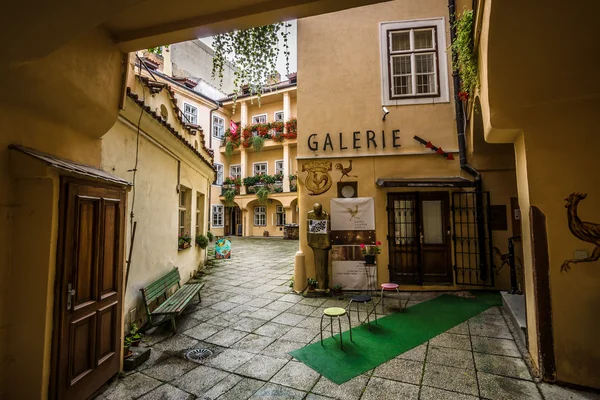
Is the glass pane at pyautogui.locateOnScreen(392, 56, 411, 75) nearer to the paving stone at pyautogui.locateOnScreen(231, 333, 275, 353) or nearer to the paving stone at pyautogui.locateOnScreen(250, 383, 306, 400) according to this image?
the paving stone at pyautogui.locateOnScreen(231, 333, 275, 353)

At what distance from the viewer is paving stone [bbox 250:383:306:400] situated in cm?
297

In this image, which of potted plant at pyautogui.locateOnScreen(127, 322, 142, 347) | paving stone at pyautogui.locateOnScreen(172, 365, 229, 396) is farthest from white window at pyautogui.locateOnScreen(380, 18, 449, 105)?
potted plant at pyautogui.locateOnScreen(127, 322, 142, 347)

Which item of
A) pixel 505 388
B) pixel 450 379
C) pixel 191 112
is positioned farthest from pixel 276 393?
pixel 191 112

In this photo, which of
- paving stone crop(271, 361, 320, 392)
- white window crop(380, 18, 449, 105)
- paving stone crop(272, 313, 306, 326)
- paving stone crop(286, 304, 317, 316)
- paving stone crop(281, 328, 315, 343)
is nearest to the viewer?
A: paving stone crop(271, 361, 320, 392)

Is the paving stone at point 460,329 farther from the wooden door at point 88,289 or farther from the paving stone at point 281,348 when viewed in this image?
the wooden door at point 88,289

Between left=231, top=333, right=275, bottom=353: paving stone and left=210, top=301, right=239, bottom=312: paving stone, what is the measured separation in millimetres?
1447

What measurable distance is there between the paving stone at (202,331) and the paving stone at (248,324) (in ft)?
0.96

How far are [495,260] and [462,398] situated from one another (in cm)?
483

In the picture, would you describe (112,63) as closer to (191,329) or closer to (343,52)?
(191,329)

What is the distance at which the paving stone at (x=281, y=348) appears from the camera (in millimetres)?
3883

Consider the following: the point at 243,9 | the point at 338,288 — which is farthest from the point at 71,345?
the point at 338,288

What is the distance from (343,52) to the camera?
7559 millimetres

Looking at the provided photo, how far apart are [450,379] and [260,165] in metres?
20.9

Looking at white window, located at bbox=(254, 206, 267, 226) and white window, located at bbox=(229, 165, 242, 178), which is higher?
white window, located at bbox=(229, 165, 242, 178)
